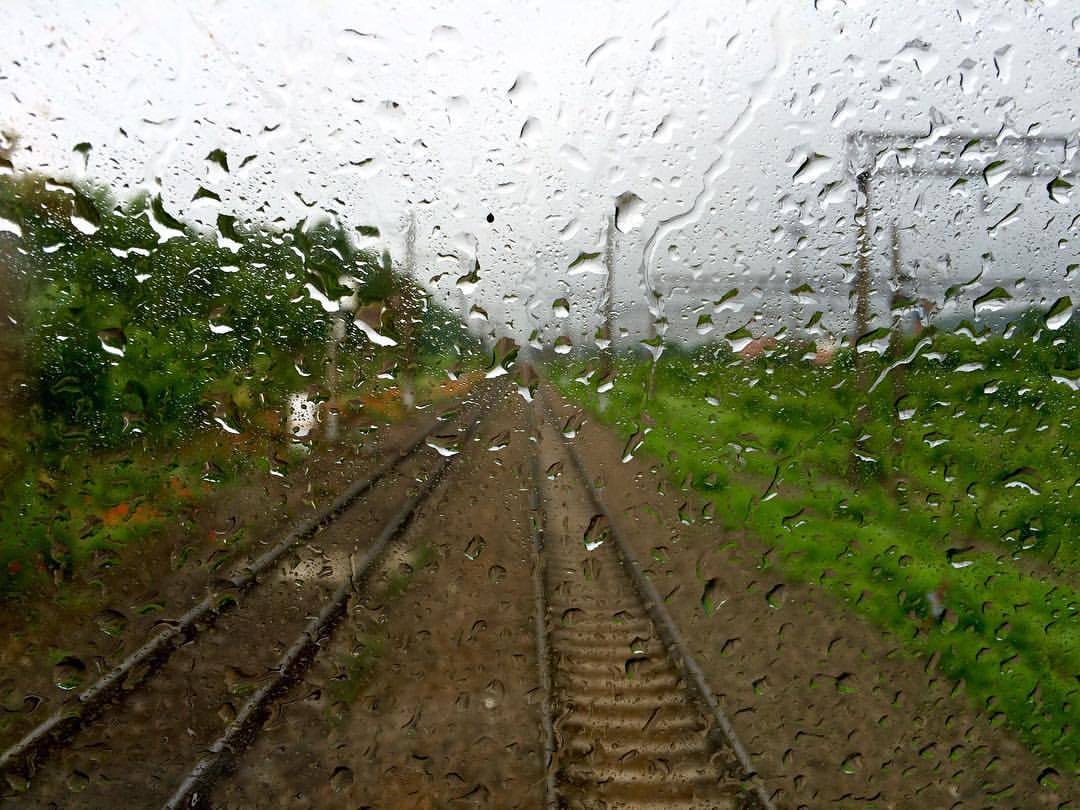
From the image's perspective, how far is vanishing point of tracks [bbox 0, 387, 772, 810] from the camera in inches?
59.2

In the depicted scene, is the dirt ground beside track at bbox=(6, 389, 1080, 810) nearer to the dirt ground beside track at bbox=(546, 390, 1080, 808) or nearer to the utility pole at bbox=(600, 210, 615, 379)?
the dirt ground beside track at bbox=(546, 390, 1080, 808)

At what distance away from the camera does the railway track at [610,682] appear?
1.66 m

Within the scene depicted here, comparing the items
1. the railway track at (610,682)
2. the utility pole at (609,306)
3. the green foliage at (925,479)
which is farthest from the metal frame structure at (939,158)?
the railway track at (610,682)

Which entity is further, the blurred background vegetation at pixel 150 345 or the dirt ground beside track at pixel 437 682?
the dirt ground beside track at pixel 437 682

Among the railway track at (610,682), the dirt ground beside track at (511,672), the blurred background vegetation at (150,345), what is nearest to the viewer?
the blurred background vegetation at (150,345)

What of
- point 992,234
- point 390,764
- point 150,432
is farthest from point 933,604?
point 150,432

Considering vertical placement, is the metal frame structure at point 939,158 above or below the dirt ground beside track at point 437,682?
above

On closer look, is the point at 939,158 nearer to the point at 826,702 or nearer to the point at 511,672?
the point at 826,702

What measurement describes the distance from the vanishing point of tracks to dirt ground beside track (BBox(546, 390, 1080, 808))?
9 centimetres

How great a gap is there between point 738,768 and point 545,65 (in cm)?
177

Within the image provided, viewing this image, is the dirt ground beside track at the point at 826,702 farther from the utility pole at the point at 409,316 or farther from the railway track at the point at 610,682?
the utility pole at the point at 409,316

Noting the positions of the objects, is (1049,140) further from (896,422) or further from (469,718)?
(469,718)

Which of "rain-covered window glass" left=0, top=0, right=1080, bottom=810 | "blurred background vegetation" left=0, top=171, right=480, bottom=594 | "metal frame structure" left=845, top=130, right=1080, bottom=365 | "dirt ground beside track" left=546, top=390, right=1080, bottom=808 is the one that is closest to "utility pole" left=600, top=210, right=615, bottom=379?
"rain-covered window glass" left=0, top=0, right=1080, bottom=810

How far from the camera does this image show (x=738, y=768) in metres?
1.71
